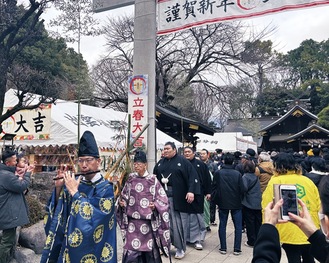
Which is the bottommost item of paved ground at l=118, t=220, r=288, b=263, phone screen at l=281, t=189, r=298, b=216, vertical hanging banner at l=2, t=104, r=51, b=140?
paved ground at l=118, t=220, r=288, b=263

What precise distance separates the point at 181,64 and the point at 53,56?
7.83m

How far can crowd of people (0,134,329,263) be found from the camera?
1.82m

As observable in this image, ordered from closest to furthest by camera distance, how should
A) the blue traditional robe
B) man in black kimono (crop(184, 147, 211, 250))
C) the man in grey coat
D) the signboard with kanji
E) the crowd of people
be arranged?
the crowd of people → the blue traditional robe → the man in grey coat → man in black kimono (crop(184, 147, 211, 250)) → the signboard with kanji

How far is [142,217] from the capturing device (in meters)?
3.95

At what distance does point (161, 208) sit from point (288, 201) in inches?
98.6

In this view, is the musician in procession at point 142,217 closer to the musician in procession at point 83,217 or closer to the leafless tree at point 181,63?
the musician in procession at point 83,217

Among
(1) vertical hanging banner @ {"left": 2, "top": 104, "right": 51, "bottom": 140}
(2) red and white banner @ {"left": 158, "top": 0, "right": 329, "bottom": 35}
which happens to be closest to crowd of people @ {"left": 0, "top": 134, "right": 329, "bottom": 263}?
(2) red and white banner @ {"left": 158, "top": 0, "right": 329, "bottom": 35}

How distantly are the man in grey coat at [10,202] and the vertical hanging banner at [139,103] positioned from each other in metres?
2.11

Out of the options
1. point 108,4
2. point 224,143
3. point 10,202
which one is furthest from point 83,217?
point 224,143

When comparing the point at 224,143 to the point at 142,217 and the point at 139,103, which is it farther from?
the point at 142,217

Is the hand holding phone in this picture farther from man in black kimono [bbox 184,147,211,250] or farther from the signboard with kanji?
the signboard with kanji

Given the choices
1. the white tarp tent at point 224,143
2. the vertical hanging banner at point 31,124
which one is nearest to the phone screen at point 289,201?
the vertical hanging banner at point 31,124

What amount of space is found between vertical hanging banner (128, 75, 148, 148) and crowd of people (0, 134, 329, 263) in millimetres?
770

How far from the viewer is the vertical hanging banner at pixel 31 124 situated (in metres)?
8.51
